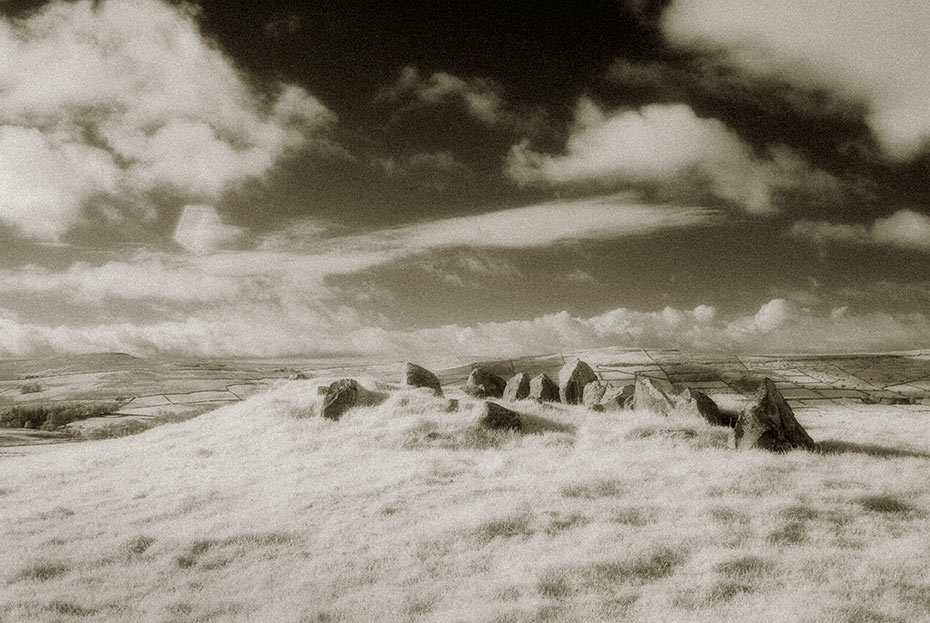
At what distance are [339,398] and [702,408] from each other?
20.0 m

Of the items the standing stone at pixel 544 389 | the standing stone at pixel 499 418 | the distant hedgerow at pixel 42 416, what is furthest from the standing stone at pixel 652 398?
the distant hedgerow at pixel 42 416

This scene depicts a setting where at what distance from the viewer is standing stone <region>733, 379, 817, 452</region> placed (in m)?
25.0

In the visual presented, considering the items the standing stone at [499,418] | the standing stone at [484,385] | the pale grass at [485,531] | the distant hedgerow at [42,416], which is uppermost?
the standing stone at [484,385]

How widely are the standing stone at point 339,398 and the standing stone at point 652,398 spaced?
16.6 meters

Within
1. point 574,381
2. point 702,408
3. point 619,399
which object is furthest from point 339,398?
point 702,408

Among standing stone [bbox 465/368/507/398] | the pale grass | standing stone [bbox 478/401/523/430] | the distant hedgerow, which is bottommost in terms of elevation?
the distant hedgerow

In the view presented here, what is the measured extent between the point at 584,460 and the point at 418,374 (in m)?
20.0

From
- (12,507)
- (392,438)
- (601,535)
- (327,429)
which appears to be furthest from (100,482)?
(601,535)

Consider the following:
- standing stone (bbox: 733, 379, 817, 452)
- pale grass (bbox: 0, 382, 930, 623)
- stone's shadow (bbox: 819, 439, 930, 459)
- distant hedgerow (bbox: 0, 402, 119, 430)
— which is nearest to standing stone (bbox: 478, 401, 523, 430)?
pale grass (bbox: 0, 382, 930, 623)

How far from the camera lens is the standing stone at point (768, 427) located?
25000 millimetres

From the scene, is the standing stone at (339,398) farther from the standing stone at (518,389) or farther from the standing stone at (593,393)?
the standing stone at (593,393)

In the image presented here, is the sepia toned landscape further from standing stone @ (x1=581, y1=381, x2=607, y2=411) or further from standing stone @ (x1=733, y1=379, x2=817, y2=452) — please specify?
standing stone @ (x1=581, y1=381, x2=607, y2=411)

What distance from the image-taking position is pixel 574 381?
39438 mm

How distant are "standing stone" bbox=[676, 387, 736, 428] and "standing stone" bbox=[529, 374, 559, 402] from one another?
9.13 metres
